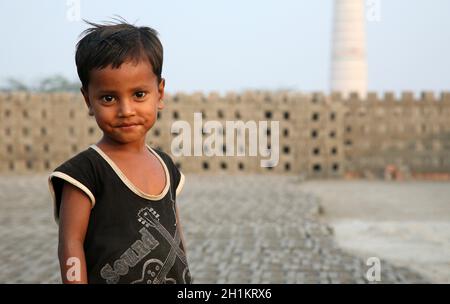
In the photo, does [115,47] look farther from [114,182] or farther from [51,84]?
[51,84]

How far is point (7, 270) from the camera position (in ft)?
19.1

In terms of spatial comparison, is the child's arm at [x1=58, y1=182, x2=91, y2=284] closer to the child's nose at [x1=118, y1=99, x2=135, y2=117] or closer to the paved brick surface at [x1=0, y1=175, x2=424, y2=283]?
the child's nose at [x1=118, y1=99, x2=135, y2=117]

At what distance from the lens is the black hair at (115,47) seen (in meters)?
2.07

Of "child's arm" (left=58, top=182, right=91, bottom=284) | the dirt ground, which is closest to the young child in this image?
"child's arm" (left=58, top=182, right=91, bottom=284)

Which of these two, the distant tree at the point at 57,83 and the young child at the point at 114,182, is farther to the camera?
the distant tree at the point at 57,83

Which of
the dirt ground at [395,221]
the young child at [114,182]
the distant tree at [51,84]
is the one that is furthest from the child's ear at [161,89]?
the distant tree at [51,84]

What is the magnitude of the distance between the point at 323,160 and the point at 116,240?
52.9 feet

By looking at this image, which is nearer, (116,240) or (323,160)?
(116,240)

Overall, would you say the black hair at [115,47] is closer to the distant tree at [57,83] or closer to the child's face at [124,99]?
the child's face at [124,99]

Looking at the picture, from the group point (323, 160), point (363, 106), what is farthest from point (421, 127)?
point (323, 160)

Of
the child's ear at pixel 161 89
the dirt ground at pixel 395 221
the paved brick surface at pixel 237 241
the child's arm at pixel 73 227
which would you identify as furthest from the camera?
the dirt ground at pixel 395 221

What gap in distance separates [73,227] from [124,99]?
1.45 feet

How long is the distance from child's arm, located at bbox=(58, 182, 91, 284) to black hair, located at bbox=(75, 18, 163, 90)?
38 centimetres
